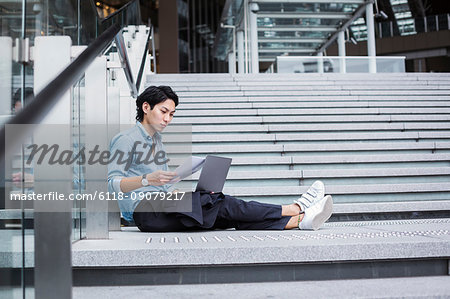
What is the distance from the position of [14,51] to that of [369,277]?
1.35m

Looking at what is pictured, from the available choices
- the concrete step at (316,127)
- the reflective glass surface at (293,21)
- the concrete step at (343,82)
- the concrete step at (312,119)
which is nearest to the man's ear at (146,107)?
the concrete step at (316,127)

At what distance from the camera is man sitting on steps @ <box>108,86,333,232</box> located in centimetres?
238

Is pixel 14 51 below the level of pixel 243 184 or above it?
above

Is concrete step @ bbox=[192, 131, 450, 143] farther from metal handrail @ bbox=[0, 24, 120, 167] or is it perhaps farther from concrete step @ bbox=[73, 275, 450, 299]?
metal handrail @ bbox=[0, 24, 120, 167]

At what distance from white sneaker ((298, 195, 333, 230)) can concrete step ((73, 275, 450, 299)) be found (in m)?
0.62

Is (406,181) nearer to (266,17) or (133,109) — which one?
(133,109)

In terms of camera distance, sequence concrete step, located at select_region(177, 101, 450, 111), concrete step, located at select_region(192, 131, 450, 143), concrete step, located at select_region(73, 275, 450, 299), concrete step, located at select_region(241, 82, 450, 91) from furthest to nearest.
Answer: concrete step, located at select_region(241, 82, 450, 91) < concrete step, located at select_region(177, 101, 450, 111) < concrete step, located at select_region(192, 131, 450, 143) < concrete step, located at select_region(73, 275, 450, 299)

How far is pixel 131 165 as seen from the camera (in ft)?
8.20

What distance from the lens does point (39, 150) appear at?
55.2 inches

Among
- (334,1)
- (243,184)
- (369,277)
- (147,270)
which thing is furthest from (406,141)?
(334,1)

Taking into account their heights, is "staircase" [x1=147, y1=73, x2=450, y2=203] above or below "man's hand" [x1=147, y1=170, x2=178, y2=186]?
above

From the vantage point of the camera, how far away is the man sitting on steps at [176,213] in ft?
7.82

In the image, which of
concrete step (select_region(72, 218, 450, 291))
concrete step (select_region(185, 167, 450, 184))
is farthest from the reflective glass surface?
concrete step (select_region(72, 218, 450, 291))

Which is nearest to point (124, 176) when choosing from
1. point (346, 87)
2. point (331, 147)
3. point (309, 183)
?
point (309, 183)
